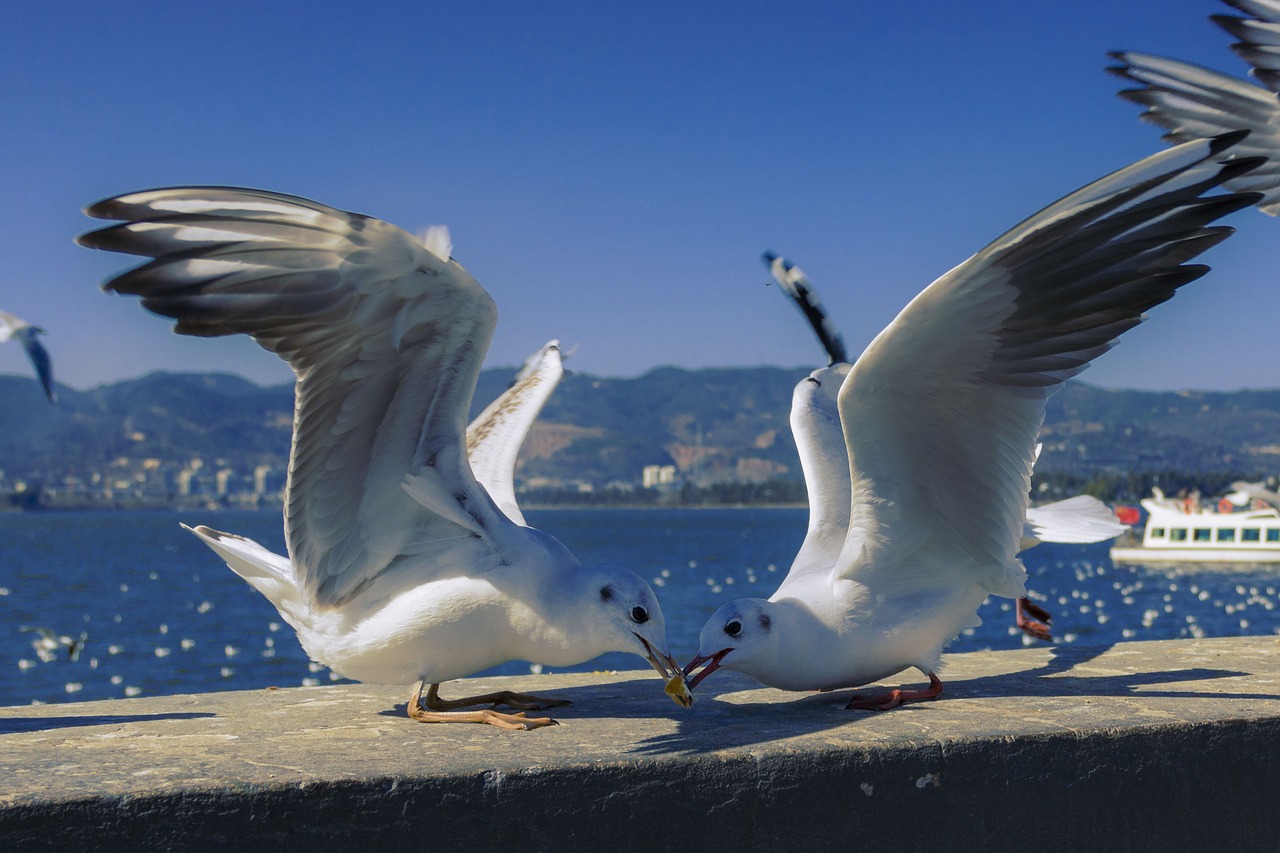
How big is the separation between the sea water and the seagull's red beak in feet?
18.6

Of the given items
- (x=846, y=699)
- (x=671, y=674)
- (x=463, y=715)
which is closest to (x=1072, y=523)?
(x=846, y=699)

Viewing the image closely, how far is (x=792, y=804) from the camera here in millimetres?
3592

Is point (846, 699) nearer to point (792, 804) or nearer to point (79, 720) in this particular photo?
point (792, 804)

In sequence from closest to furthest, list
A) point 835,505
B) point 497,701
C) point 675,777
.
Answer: point 675,777
point 497,701
point 835,505

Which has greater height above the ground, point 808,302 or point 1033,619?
point 808,302

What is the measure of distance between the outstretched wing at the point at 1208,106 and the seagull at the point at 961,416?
9.34ft

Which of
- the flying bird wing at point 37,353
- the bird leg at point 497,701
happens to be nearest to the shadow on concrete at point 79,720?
the bird leg at point 497,701

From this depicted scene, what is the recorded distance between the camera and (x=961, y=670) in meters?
6.02

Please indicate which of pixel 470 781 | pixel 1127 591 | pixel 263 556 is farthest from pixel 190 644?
pixel 1127 591

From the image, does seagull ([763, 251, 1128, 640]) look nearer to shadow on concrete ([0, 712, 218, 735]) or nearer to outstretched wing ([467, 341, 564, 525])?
outstretched wing ([467, 341, 564, 525])

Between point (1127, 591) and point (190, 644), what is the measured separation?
128 ft

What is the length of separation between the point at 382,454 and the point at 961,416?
6.87 feet

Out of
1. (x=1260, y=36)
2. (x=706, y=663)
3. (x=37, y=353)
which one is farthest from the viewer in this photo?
(x=37, y=353)

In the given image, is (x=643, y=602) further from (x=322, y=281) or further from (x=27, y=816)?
(x=27, y=816)
